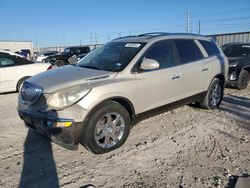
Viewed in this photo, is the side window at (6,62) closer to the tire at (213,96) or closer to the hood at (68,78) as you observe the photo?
the hood at (68,78)

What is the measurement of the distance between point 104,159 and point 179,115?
2623mm

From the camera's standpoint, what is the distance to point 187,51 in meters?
5.23

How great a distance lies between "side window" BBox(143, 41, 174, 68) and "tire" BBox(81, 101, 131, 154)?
1.19 metres

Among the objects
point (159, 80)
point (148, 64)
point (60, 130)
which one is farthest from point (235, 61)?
point (60, 130)

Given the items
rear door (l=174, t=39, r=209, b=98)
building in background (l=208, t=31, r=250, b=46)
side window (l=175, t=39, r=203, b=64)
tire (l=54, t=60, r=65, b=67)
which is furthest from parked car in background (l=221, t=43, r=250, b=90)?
tire (l=54, t=60, r=65, b=67)

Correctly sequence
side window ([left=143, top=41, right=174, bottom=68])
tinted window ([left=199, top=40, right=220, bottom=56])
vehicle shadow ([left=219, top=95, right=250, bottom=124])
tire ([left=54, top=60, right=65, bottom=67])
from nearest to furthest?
side window ([left=143, top=41, right=174, bottom=68])
vehicle shadow ([left=219, top=95, right=250, bottom=124])
tinted window ([left=199, top=40, right=220, bottom=56])
tire ([left=54, top=60, right=65, bottom=67])

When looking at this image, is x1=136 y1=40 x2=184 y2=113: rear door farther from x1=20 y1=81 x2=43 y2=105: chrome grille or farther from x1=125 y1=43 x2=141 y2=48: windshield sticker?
x1=20 y1=81 x2=43 y2=105: chrome grille

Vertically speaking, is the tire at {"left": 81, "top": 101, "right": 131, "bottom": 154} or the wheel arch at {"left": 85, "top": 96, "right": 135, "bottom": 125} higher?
the wheel arch at {"left": 85, "top": 96, "right": 135, "bottom": 125}

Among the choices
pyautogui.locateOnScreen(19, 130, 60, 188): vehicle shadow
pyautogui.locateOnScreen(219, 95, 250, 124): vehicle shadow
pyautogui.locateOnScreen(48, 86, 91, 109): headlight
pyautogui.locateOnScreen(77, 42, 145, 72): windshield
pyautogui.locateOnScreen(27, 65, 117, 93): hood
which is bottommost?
pyautogui.locateOnScreen(19, 130, 60, 188): vehicle shadow

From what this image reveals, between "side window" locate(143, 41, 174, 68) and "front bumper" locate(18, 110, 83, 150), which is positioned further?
"side window" locate(143, 41, 174, 68)

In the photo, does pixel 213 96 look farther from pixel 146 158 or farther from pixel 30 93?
pixel 30 93

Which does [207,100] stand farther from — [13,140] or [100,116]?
[13,140]

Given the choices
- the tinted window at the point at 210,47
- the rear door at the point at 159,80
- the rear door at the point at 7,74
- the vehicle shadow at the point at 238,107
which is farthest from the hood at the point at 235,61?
the rear door at the point at 7,74

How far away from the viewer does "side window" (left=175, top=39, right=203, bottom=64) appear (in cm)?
504
